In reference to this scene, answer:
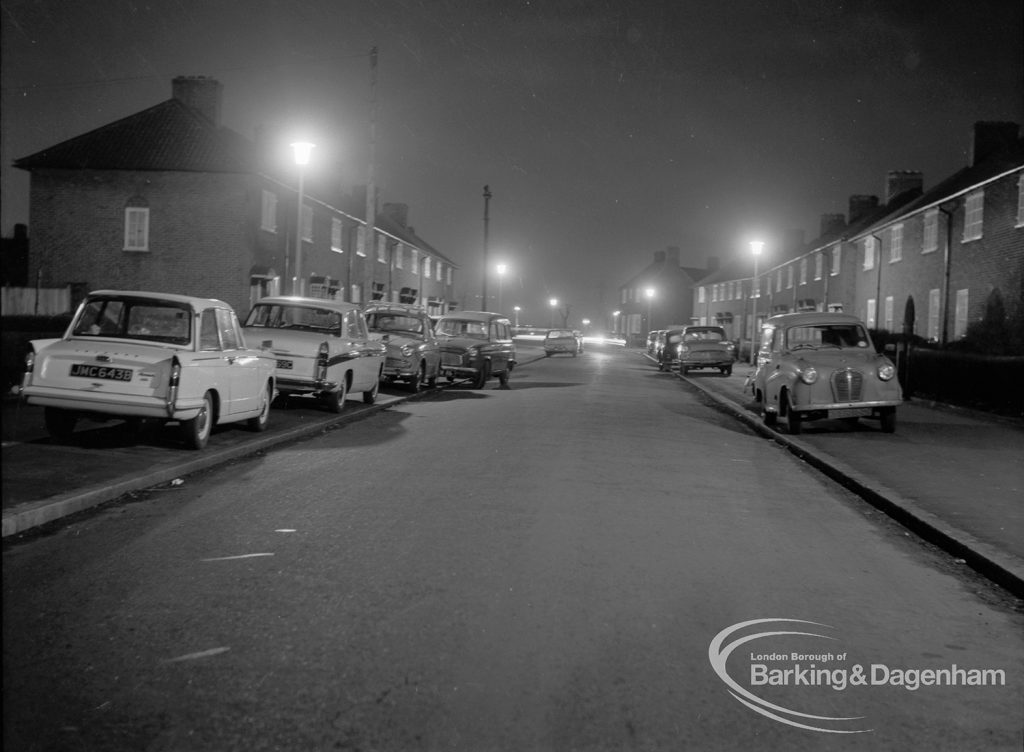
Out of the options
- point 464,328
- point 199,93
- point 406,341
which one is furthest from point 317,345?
point 199,93

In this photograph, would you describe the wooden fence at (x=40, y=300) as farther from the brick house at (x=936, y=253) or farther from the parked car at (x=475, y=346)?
the brick house at (x=936, y=253)

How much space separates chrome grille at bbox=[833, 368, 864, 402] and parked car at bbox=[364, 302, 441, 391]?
10.2 meters

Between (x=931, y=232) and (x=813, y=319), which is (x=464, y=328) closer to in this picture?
(x=813, y=319)

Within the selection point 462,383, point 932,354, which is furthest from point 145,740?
point 462,383

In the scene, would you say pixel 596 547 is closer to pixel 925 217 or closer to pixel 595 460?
pixel 595 460

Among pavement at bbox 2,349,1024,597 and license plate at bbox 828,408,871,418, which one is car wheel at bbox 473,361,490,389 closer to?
pavement at bbox 2,349,1024,597

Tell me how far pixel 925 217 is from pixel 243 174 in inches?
984

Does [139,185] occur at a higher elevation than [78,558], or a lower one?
higher

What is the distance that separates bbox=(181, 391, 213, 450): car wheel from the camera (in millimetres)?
11117

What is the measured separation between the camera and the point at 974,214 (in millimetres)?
33094

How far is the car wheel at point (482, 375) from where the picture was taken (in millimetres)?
25708

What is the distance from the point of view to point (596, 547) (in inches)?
278
